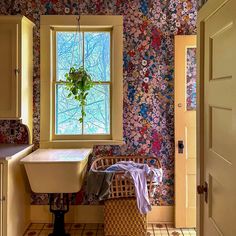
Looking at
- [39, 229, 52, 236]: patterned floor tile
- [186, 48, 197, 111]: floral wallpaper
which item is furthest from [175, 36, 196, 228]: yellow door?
[39, 229, 52, 236]: patterned floor tile

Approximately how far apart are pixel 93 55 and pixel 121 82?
0.47 meters

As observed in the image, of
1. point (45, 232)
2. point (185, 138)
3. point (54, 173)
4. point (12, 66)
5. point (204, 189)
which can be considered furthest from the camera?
point (185, 138)

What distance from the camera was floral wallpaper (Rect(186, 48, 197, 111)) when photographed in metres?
3.80

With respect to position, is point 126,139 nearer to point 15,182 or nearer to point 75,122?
point 75,122

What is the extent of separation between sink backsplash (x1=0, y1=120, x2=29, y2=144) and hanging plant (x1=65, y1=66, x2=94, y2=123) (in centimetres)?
65

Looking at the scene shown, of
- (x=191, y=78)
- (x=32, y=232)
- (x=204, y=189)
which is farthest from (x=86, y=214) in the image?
(x=204, y=189)

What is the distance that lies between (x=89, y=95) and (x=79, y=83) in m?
0.30

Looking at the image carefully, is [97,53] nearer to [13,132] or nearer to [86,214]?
[13,132]

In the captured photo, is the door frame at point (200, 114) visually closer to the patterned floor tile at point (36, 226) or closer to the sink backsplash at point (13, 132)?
the patterned floor tile at point (36, 226)

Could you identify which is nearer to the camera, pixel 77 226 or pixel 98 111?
pixel 77 226

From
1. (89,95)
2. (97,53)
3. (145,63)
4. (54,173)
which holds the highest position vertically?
(97,53)

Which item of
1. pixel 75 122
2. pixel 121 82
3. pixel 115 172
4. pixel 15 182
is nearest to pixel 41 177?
pixel 15 182

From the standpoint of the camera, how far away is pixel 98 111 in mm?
3979

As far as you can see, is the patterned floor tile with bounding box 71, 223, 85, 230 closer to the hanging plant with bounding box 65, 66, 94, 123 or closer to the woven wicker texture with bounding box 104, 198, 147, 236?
the woven wicker texture with bounding box 104, 198, 147, 236
